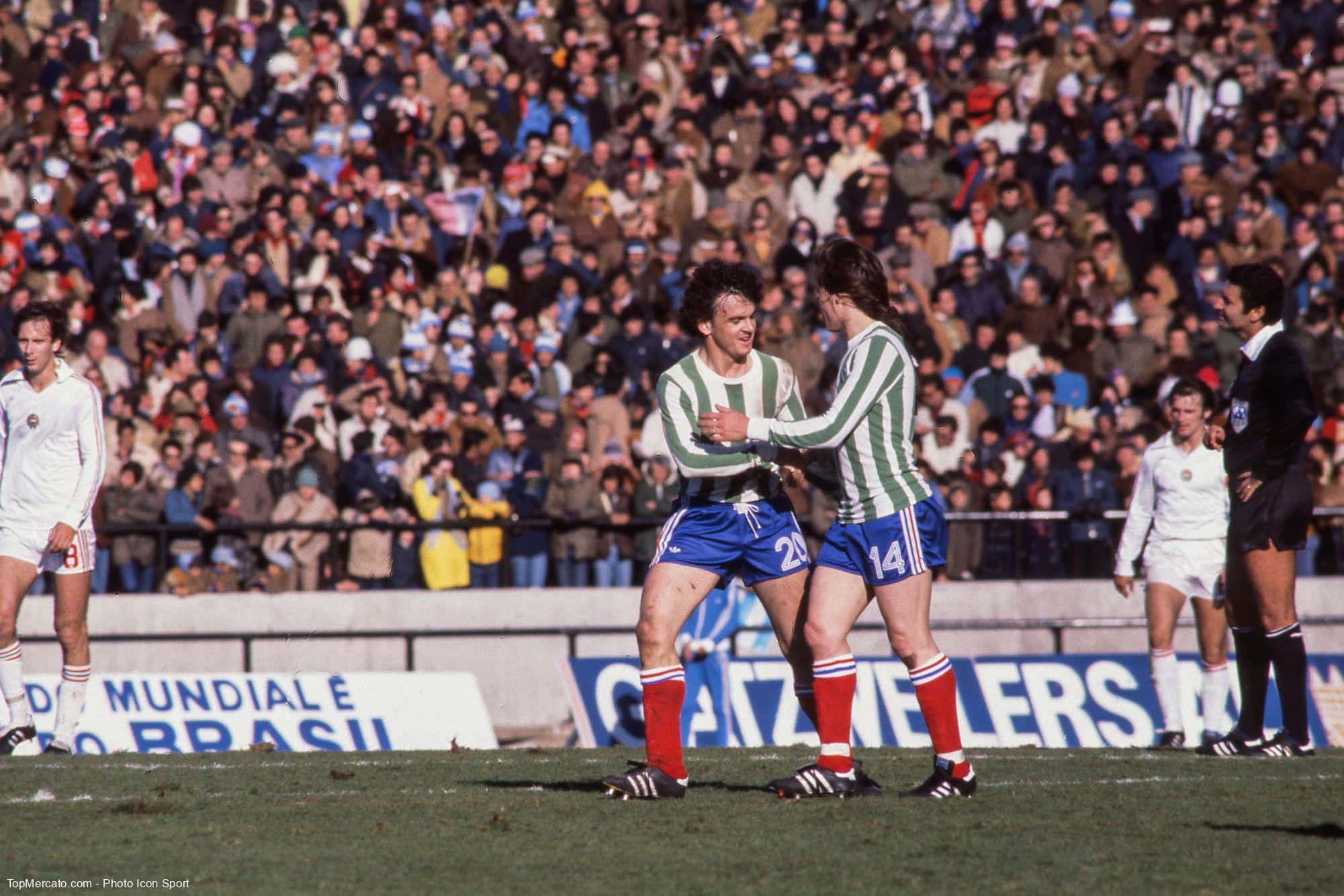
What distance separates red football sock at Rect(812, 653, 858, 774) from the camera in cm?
751

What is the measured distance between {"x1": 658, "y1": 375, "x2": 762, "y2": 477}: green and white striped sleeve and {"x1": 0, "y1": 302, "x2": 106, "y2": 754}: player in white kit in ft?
13.0

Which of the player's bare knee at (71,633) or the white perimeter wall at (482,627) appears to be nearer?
the player's bare knee at (71,633)

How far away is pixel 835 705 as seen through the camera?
7.54m

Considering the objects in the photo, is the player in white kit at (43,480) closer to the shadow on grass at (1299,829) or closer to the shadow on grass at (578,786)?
the shadow on grass at (578,786)

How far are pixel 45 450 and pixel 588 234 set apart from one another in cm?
952

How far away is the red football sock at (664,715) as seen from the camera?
25.0ft

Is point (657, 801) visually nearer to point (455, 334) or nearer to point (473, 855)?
point (473, 855)

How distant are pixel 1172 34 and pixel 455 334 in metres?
9.06

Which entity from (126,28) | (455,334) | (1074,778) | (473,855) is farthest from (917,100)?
(473,855)

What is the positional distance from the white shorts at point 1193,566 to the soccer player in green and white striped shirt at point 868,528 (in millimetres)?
4141

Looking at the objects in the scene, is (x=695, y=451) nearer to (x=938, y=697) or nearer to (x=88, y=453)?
(x=938, y=697)

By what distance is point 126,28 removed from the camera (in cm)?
2234

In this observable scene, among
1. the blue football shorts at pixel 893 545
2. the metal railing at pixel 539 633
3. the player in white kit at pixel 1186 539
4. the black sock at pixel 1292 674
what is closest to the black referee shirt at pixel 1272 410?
the black sock at pixel 1292 674

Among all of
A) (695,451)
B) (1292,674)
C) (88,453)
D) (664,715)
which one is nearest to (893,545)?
(695,451)
